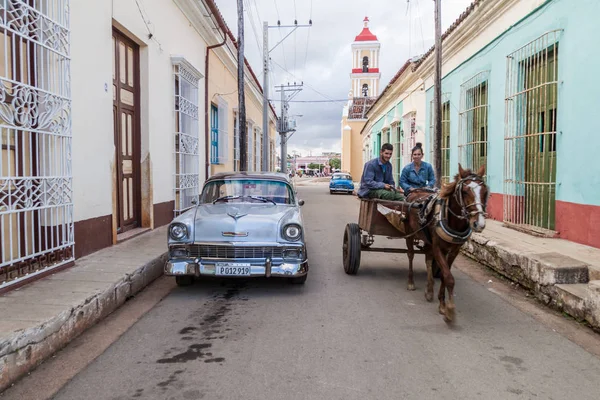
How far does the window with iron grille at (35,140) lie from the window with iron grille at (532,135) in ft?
24.4

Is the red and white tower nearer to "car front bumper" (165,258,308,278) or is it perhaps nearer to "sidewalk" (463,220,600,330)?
"sidewalk" (463,220,600,330)

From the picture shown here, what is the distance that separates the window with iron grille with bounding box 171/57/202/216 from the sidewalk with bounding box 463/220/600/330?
6.71 m

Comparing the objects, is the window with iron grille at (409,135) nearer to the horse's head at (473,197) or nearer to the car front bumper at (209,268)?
the car front bumper at (209,268)

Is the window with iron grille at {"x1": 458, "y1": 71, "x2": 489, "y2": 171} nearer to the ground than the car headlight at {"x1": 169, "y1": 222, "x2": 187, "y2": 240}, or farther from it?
farther from it

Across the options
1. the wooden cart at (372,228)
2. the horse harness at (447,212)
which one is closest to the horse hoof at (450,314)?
the horse harness at (447,212)

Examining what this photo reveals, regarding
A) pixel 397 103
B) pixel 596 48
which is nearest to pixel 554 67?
pixel 596 48

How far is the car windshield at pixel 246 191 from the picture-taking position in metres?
6.62

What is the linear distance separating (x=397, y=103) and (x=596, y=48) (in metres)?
17.1

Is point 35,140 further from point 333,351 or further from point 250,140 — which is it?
point 250,140

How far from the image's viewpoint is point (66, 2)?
5.74 meters

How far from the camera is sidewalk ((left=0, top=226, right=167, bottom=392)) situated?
336 cm

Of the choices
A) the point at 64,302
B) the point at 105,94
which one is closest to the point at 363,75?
the point at 105,94

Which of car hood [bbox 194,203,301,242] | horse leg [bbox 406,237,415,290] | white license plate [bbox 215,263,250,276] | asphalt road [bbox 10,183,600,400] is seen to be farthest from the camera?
horse leg [bbox 406,237,415,290]

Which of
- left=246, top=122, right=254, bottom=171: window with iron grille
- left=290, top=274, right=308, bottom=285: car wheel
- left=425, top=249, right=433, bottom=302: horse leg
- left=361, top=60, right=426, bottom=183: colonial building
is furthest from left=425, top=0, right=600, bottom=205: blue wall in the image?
left=246, top=122, right=254, bottom=171: window with iron grille
